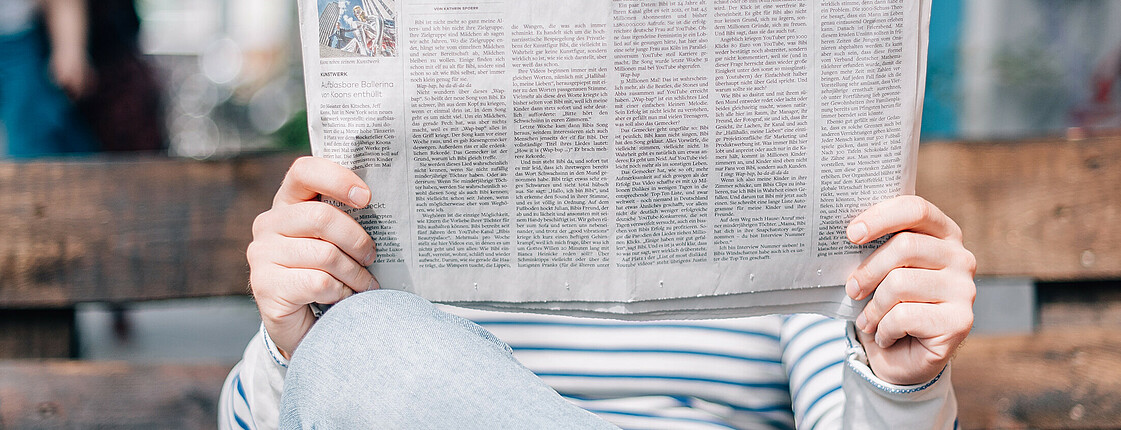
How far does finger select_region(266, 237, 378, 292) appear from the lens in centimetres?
55

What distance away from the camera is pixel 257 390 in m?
0.62

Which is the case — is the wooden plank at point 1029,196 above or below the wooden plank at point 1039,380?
above

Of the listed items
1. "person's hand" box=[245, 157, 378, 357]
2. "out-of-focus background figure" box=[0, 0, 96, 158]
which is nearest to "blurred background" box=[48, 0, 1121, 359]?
"out-of-focus background figure" box=[0, 0, 96, 158]

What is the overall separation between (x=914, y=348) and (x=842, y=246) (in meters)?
0.09

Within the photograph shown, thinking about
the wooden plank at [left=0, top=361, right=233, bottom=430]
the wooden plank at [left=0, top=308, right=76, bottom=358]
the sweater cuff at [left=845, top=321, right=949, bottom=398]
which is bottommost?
the wooden plank at [left=0, top=361, right=233, bottom=430]

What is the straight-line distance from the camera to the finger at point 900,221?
542 mm

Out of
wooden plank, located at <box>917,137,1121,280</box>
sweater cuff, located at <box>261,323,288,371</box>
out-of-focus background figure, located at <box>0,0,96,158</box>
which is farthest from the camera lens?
out-of-focus background figure, located at <box>0,0,96,158</box>

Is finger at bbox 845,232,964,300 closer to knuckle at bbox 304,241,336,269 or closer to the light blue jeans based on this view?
the light blue jeans

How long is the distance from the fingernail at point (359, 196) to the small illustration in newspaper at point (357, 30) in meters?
0.10

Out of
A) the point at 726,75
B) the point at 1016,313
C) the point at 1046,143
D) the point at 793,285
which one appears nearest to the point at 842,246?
the point at 793,285

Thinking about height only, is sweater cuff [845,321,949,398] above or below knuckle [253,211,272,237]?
below

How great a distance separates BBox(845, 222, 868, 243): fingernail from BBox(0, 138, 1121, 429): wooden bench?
388mm

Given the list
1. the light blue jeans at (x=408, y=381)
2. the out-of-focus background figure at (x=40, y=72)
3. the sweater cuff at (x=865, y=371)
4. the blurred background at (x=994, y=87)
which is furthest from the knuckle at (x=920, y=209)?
the out-of-focus background figure at (x=40, y=72)

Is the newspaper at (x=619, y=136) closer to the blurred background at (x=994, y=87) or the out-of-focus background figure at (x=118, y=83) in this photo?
the blurred background at (x=994, y=87)
